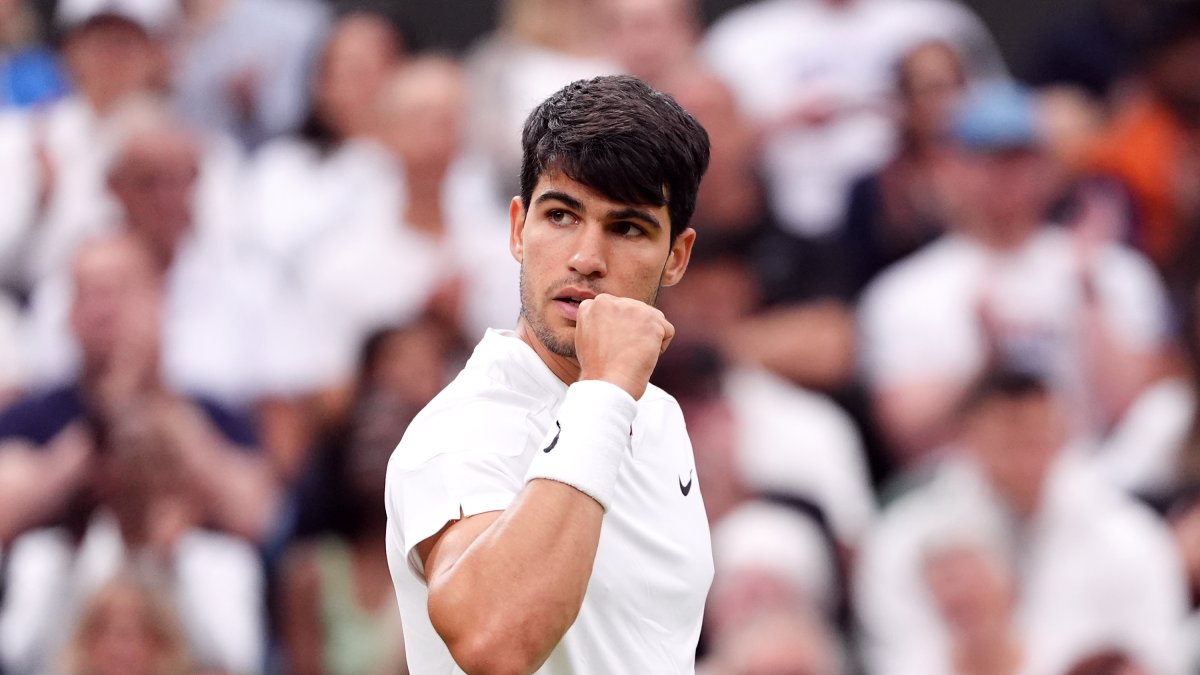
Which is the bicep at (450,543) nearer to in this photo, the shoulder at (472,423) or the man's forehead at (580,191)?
the shoulder at (472,423)

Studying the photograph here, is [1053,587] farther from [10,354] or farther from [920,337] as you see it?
[10,354]

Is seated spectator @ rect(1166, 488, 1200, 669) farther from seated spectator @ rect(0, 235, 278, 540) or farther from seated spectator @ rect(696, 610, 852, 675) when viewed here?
seated spectator @ rect(0, 235, 278, 540)

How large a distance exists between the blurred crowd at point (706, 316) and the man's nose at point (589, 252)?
4.29 meters

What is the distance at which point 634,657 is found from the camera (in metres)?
2.30

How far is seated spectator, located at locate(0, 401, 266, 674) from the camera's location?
6.64m

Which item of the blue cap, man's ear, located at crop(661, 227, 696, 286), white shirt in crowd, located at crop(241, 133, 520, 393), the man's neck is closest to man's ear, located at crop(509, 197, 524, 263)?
the man's neck

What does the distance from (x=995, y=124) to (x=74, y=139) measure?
13.5 feet

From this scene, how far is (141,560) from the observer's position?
265 inches

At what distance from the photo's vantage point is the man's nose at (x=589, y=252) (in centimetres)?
236

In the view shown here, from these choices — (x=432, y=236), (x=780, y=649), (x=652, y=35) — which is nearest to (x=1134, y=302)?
(x=780, y=649)

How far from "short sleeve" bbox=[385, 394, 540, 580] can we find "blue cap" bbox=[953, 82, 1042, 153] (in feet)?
16.9

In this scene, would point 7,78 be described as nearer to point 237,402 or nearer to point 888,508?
point 237,402

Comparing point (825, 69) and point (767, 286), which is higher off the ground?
point (825, 69)

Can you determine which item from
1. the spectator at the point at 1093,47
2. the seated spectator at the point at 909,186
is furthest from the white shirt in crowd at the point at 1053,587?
the spectator at the point at 1093,47
